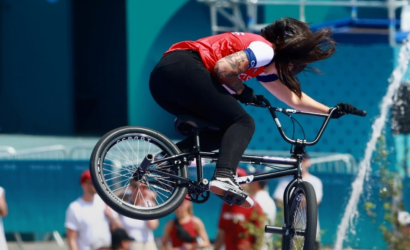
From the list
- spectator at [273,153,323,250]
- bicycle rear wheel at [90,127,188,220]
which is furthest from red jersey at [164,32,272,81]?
spectator at [273,153,323,250]

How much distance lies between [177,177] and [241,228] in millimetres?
2571

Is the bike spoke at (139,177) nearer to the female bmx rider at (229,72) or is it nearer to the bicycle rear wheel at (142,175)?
the bicycle rear wheel at (142,175)

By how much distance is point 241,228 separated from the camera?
24.6ft

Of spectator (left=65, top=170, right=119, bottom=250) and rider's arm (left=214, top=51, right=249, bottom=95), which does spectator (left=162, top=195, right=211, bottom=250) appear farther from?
rider's arm (left=214, top=51, right=249, bottom=95)

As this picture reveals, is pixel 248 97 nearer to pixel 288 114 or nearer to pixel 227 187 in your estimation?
pixel 288 114

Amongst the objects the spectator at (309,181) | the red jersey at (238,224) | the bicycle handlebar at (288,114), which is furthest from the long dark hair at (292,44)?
the spectator at (309,181)

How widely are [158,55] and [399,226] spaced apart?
8318mm

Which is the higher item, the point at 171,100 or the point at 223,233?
the point at 171,100

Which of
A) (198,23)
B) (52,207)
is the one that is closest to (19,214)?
(52,207)

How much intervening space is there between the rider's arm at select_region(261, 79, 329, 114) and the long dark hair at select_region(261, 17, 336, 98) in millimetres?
344

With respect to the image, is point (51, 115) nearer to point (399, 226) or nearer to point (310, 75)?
point (310, 75)

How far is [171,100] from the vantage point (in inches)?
Answer: 201

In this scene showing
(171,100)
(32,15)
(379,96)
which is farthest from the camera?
(32,15)

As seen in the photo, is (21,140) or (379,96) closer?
(379,96)
